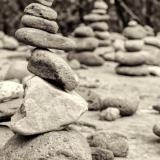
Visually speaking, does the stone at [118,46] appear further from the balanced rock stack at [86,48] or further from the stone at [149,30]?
the stone at [149,30]

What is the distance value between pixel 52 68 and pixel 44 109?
18.8 inches

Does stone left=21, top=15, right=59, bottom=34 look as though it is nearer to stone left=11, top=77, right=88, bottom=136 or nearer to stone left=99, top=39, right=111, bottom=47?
stone left=11, top=77, right=88, bottom=136

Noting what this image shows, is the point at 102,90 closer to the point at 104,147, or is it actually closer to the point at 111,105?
the point at 111,105

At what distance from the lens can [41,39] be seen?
5.38 meters

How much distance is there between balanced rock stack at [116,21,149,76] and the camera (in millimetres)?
12258

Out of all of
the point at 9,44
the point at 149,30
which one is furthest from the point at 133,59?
the point at 149,30

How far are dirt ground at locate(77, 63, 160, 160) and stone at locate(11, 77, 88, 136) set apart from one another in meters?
1.30

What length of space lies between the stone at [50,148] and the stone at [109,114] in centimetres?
284

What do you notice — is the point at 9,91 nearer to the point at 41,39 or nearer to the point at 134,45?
the point at 41,39

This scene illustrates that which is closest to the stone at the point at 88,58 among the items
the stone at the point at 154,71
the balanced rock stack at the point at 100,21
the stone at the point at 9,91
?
the balanced rock stack at the point at 100,21

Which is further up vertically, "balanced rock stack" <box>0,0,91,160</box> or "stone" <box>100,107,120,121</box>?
"balanced rock stack" <box>0,0,91,160</box>

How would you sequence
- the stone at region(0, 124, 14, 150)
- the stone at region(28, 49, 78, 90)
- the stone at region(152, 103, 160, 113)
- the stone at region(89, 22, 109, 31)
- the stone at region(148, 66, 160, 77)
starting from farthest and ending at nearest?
the stone at region(89, 22, 109, 31) < the stone at region(148, 66, 160, 77) < the stone at region(152, 103, 160, 113) < the stone at region(0, 124, 14, 150) < the stone at region(28, 49, 78, 90)

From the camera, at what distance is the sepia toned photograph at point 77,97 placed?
5.03m

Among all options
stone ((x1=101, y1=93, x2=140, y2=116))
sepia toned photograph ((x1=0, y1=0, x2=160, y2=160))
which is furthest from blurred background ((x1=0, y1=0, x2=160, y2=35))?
stone ((x1=101, y1=93, x2=140, y2=116))
